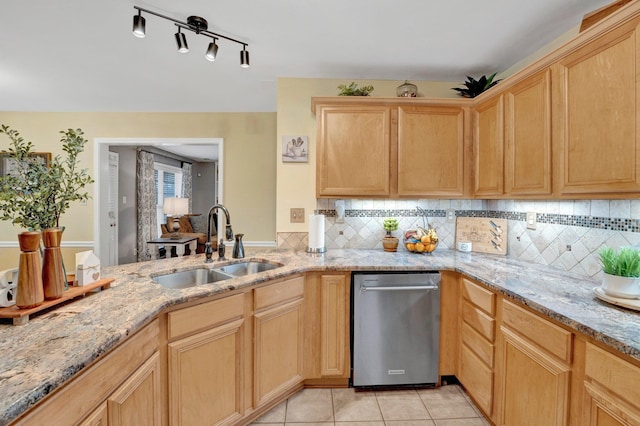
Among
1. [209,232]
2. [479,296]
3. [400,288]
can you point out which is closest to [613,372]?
[479,296]

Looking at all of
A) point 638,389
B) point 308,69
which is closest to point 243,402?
point 638,389

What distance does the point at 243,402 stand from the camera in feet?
5.33

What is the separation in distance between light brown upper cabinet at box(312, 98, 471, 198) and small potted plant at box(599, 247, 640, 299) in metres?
1.19

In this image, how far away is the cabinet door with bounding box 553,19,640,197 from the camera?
1.25 metres

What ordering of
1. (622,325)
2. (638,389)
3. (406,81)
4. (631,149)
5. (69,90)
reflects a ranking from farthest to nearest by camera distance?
(69,90) < (406,81) < (631,149) < (622,325) < (638,389)

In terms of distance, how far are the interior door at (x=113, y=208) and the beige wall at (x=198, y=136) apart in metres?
0.59

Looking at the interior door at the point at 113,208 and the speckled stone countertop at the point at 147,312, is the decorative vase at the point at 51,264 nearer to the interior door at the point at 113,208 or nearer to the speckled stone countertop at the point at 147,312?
the speckled stone countertop at the point at 147,312

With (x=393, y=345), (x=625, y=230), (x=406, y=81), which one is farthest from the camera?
(x=406, y=81)

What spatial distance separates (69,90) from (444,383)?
4493mm

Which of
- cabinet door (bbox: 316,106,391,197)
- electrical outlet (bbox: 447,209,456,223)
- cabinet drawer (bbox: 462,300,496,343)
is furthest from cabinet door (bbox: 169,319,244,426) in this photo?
electrical outlet (bbox: 447,209,456,223)

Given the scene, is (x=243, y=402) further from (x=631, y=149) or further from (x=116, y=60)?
(x=116, y=60)

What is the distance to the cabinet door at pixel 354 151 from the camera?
2.34 meters

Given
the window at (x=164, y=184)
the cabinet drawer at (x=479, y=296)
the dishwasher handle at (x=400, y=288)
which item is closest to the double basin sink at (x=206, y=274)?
the dishwasher handle at (x=400, y=288)

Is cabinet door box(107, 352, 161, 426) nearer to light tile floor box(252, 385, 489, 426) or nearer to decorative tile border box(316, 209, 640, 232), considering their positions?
Answer: light tile floor box(252, 385, 489, 426)
